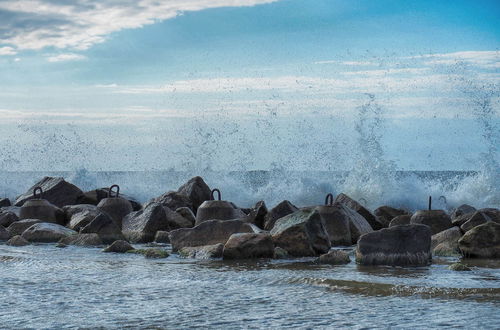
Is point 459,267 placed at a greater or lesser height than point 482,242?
lesser

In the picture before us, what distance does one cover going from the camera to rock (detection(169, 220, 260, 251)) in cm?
1230

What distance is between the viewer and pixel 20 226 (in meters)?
15.2

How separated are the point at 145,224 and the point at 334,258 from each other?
16.7 feet

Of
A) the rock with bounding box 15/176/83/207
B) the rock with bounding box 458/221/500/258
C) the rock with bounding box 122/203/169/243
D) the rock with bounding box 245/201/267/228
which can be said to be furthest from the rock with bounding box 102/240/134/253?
the rock with bounding box 15/176/83/207

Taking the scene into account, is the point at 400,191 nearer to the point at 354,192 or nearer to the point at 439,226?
the point at 354,192

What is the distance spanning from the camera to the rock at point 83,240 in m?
13.4

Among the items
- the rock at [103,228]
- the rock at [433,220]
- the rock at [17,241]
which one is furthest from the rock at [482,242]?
the rock at [17,241]

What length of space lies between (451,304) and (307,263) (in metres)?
3.54

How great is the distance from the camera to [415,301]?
25.1 feet

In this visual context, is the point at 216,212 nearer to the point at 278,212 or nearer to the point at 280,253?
the point at 278,212

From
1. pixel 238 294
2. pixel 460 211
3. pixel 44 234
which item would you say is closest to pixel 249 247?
pixel 238 294

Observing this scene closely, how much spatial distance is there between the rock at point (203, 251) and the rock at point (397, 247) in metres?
2.27

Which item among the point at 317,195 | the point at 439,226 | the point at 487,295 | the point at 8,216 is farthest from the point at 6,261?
the point at 317,195

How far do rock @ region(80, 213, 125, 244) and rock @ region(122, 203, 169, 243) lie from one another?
39cm
